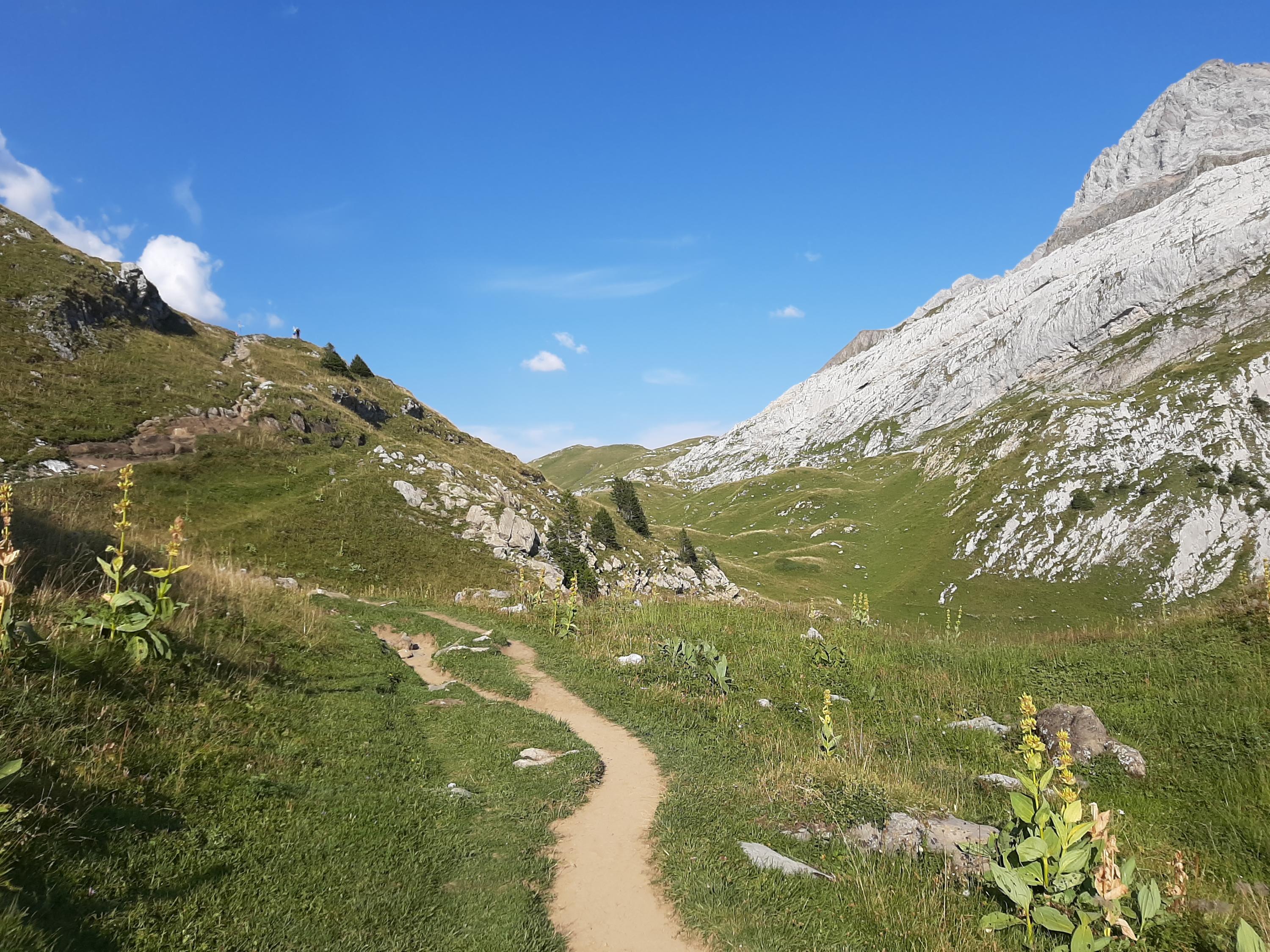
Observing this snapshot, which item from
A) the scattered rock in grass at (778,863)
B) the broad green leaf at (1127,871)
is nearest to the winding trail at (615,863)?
the scattered rock in grass at (778,863)

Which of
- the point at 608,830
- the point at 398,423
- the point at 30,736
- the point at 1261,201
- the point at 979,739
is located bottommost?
the point at 608,830

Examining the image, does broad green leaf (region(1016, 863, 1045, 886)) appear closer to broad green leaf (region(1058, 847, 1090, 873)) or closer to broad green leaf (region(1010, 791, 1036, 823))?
broad green leaf (region(1058, 847, 1090, 873))

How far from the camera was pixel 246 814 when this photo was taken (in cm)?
745

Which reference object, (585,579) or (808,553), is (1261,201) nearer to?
(808,553)

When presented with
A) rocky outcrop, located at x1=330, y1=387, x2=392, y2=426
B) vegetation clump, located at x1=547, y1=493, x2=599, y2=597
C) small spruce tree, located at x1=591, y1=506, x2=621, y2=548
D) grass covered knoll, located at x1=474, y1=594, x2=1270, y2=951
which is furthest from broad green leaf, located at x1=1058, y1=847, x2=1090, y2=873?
rocky outcrop, located at x1=330, y1=387, x2=392, y2=426

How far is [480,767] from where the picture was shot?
446 inches

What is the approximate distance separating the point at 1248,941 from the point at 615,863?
22.8 ft

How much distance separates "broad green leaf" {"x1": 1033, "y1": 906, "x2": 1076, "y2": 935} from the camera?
595 cm

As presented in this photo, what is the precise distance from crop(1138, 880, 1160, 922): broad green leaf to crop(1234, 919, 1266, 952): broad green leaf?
657 millimetres

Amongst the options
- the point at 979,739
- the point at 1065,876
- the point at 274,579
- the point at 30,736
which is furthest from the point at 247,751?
the point at 274,579

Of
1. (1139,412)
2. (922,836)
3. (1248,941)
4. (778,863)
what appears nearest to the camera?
(1248,941)

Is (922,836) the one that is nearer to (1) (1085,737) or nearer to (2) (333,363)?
(1) (1085,737)

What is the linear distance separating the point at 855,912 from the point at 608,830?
3.98 metres

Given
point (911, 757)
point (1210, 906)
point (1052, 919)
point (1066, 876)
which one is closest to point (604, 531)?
point (911, 757)
